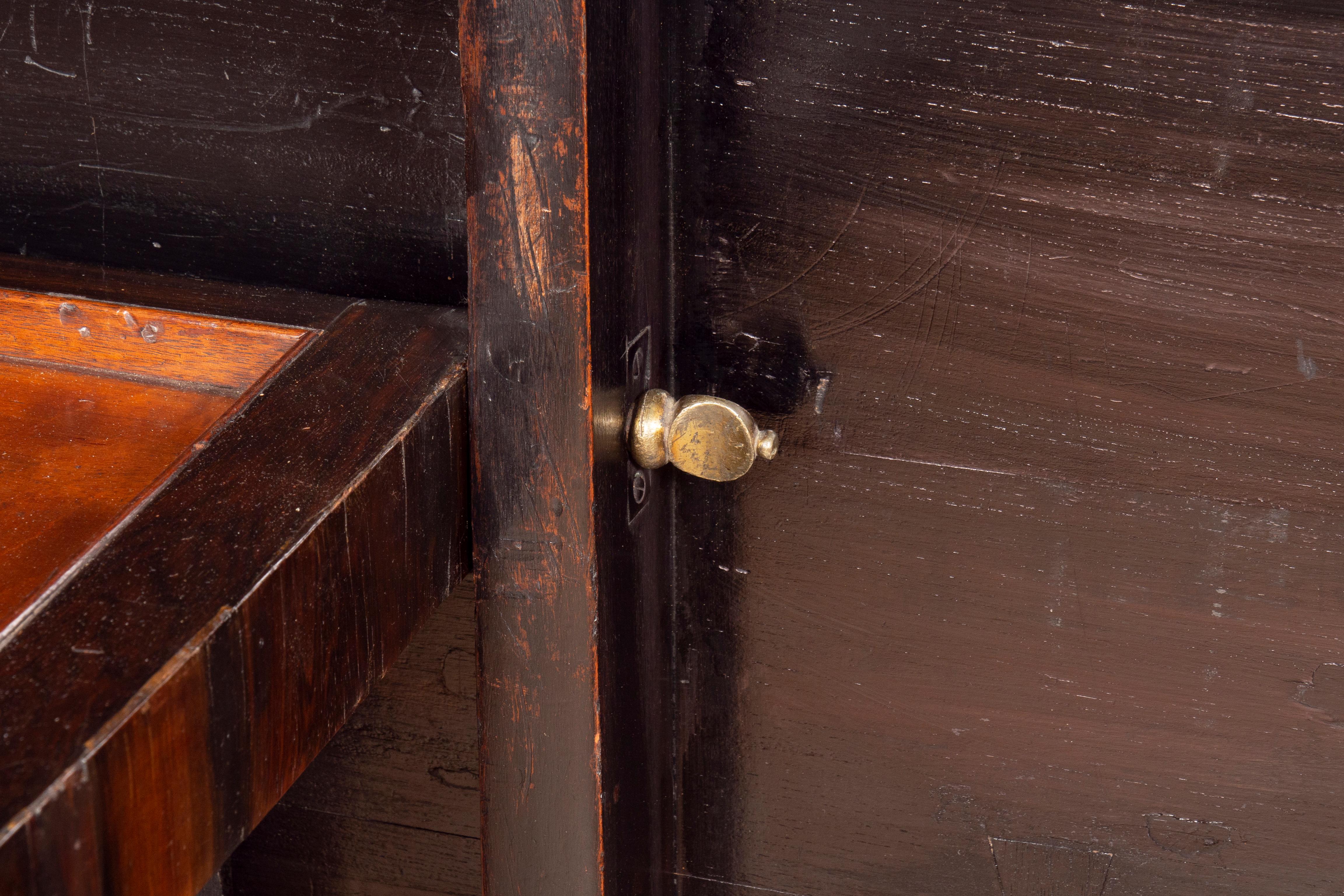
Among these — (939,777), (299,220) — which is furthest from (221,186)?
(939,777)

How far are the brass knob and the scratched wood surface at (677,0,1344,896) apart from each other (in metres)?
0.07

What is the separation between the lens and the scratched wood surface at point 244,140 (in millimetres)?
703

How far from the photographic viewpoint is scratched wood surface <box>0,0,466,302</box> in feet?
2.31

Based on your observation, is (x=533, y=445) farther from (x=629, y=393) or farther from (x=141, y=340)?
(x=141, y=340)

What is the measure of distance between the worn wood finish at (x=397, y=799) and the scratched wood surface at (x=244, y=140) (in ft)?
0.86

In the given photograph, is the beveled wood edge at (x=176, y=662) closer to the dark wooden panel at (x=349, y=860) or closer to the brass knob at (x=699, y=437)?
the brass knob at (x=699, y=437)

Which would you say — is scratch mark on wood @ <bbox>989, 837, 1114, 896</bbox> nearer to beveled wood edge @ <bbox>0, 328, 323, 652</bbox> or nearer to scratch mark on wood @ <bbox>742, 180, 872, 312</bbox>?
scratch mark on wood @ <bbox>742, 180, 872, 312</bbox>

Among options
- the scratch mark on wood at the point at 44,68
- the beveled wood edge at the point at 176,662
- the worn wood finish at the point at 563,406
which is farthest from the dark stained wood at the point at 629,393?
the scratch mark on wood at the point at 44,68

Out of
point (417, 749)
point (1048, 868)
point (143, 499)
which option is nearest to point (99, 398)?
point (143, 499)

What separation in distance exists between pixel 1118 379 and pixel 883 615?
0.21 m

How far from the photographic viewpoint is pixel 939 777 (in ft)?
2.56

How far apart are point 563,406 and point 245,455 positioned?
0.52 feet

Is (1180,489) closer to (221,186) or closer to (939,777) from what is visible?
(939,777)

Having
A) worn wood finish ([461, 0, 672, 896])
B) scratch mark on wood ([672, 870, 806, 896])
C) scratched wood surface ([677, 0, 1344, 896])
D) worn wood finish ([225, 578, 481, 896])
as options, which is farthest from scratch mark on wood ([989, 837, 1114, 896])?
worn wood finish ([225, 578, 481, 896])
